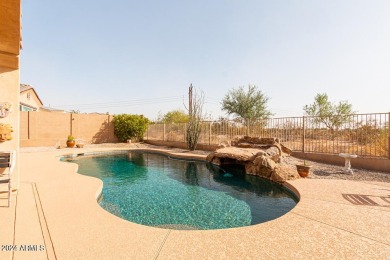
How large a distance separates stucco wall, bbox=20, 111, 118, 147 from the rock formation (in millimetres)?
11840

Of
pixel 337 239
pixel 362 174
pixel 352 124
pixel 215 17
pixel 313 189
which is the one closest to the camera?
pixel 337 239

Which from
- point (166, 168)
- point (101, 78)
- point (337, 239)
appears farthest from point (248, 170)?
point (101, 78)

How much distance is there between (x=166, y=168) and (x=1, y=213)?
559 cm

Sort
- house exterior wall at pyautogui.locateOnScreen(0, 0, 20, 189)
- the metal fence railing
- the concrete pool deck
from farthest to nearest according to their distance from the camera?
the metal fence railing → house exterior wall at pyautogui.locateOnScreen(0, 0, 20, 189) → the concrete pool deck

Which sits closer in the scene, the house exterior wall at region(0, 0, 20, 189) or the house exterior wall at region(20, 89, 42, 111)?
the house exterior wall at region(0, 0, 20, 189)

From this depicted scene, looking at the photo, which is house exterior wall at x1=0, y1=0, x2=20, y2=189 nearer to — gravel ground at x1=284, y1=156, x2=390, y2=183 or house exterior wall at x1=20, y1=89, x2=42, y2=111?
gravel ground at x1=284, y1=156, x2=390, y2=183

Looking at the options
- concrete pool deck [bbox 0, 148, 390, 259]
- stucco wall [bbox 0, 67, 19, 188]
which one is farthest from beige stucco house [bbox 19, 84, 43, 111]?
concrete pool deck [bbox 0, 148, 390, 259]

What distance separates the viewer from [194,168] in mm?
8227

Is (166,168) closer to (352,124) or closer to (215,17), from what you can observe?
(352,124)

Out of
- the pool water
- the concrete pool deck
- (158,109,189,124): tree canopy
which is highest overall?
(158,109,189,124): tree canopy

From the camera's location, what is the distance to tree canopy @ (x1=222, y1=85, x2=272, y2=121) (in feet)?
76.5

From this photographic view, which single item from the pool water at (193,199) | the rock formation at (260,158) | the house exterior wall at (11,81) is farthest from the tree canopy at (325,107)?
the house exterior wall at (11,81)

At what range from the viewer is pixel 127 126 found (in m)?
17.0

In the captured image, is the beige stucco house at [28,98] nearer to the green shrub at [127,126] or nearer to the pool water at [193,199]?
the green shrub at [127,126]
